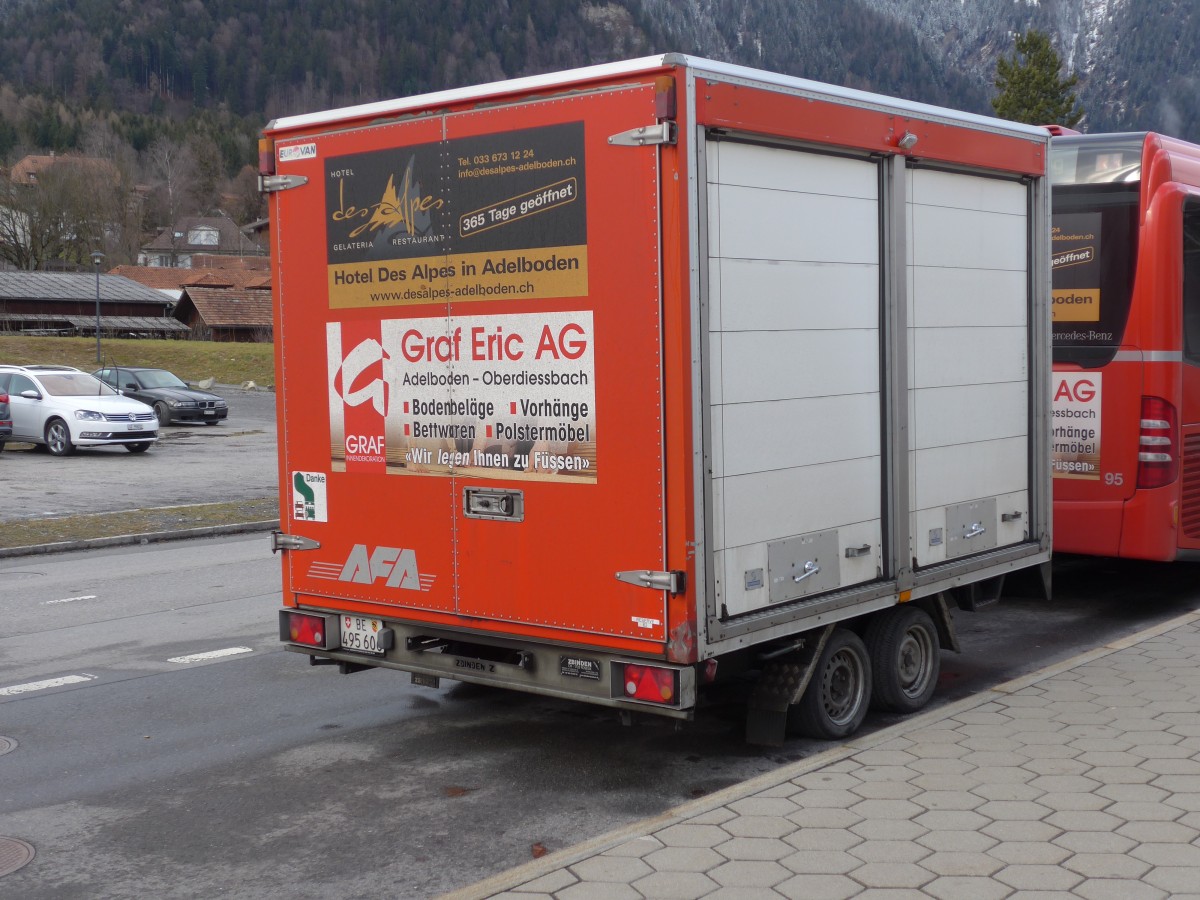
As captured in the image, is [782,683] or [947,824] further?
[782,683]

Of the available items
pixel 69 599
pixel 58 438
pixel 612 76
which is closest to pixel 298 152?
pixel 612 76

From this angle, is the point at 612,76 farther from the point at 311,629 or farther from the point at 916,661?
the point at 916,661

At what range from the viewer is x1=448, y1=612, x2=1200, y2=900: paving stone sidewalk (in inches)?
176

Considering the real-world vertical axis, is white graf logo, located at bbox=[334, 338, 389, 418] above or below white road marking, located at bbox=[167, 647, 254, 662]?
above

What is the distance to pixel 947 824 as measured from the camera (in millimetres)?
5055

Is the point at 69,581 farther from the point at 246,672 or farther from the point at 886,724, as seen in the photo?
the point at 886,724

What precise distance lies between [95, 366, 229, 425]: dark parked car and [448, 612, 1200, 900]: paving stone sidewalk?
32203 mm

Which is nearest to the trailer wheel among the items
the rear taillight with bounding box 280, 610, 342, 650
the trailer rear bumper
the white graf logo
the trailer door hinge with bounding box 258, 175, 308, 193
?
the trailer rear bumper

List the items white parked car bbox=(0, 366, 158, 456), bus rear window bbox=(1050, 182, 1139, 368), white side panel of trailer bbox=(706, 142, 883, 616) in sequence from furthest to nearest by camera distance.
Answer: white parked car bbox=(0, 366, 158, 456) → bus rear window bbox=(1050, 182, 1139, 368) → white side panel of trailer bbox=(706, 142, 883, 616)

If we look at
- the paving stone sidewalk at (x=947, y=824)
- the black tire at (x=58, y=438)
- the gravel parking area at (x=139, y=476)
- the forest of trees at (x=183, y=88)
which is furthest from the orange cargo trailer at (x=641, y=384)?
the forest of trees at (x=183, y=88)

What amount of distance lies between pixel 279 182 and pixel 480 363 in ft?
5.06

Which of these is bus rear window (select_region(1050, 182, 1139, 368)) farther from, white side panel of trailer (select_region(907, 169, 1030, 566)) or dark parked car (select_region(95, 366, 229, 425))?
dark parked car (select_region(95, 366, 229, 425))

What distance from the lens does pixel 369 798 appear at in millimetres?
5883

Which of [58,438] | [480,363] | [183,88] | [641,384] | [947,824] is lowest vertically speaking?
[947,824]
